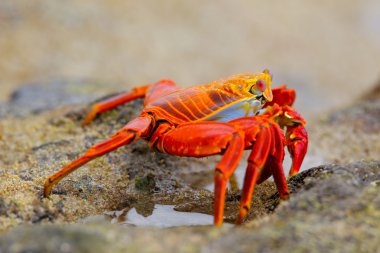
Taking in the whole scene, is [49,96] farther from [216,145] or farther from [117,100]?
[216,145]

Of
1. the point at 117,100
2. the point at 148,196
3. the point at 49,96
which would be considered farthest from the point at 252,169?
the point at 49,96

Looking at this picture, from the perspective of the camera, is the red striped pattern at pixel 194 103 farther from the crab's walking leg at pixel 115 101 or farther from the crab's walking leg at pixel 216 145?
the crab's walking leg at pixel 115 101

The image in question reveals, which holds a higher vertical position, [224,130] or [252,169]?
[224,130]

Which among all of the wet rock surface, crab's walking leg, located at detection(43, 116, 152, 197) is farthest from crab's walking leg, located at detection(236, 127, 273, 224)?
crab's walking leg, located at detection(43, 116, 152, 197)

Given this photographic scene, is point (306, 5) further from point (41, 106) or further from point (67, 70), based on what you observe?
point (41, 106)

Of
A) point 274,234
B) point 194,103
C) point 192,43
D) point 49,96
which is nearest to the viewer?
point 274,234

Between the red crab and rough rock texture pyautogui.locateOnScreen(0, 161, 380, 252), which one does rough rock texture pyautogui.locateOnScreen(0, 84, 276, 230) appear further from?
rough rock texture pyautogui.locateOnScreen(0, 161, 380, 252)

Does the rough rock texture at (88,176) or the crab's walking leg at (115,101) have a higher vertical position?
the crab's walking leg at (115,101)

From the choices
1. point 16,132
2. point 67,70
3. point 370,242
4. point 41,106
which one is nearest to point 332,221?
point 370,242

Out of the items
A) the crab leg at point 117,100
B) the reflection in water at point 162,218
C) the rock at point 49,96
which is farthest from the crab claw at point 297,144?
the rock at point 49,96
